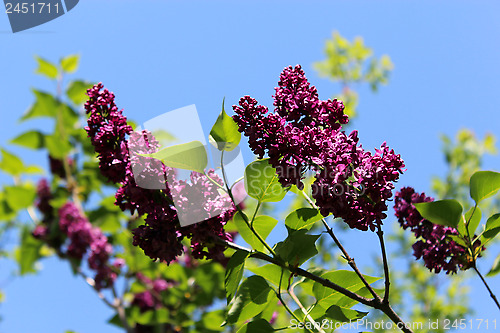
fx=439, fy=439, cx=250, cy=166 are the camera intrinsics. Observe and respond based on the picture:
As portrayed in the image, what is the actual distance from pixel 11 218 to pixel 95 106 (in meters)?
4.00

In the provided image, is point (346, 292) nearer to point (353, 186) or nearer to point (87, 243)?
point (353, 186)

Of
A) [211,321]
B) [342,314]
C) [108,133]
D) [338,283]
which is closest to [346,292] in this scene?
[342,314]

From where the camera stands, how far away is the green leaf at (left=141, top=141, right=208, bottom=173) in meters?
1.25

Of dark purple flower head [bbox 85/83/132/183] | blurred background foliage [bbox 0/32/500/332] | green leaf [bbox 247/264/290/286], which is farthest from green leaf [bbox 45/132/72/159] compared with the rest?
green leaf [bbox 247/264/290/286]

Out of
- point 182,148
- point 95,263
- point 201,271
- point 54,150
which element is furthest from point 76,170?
point 182,148

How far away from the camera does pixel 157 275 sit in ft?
13.3

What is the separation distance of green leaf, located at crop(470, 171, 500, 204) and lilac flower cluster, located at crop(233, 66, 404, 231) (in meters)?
0.29

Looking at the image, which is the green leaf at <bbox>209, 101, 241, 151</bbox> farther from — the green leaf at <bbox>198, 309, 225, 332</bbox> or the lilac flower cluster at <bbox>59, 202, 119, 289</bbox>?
the lilac flower cluster at <bbox>59, 202, 119, 289</bbox>

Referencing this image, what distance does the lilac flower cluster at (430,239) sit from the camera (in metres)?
1.55

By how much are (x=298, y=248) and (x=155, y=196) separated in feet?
1.57

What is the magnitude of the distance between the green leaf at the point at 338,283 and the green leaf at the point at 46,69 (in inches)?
185

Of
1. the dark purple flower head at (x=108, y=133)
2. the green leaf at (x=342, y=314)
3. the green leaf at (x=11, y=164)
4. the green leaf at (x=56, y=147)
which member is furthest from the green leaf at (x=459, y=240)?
the green leaf at (x=11, y=164)

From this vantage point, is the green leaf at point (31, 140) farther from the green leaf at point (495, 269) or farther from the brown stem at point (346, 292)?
the green leaf at point (495, 269)

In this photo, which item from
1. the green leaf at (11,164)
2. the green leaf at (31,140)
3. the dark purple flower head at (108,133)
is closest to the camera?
the dark purple flower head at (108,133)
